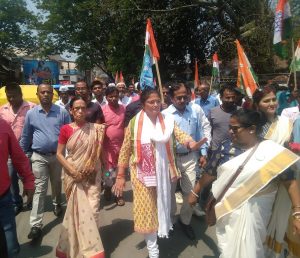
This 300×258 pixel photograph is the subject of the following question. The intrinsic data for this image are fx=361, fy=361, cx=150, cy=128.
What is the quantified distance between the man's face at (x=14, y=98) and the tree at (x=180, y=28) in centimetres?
1497

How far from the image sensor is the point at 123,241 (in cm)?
423

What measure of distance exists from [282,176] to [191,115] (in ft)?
6.64

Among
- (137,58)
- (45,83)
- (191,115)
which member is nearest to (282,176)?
(191,115)

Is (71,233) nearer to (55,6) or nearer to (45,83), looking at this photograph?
(45,83)

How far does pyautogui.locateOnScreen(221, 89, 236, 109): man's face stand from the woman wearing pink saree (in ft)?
5.67

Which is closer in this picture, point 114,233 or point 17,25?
point 114,233

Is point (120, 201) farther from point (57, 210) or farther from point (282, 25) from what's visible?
point (282, 25)

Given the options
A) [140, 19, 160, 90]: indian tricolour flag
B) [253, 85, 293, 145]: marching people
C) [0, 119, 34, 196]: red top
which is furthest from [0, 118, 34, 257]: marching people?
[140, 19, 160, 90]: indian tricolour flag

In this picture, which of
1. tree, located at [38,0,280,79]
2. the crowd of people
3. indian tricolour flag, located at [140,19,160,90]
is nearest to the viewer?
the crowd of people

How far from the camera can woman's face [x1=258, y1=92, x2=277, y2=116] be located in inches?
132

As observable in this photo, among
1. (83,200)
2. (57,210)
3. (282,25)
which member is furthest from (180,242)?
(282,25)

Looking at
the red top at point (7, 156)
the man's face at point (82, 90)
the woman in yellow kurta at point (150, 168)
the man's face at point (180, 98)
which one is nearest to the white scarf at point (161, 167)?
the woman in yellow kurta at point (150, 168)

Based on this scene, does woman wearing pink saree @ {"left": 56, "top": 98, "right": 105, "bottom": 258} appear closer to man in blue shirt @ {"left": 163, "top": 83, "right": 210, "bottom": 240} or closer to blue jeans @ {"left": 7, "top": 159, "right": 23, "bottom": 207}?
man in blue shirt @ {"left": 163, "top": 83, "right": 210, "bottom": 240}

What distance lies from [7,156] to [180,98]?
82.6 inches
